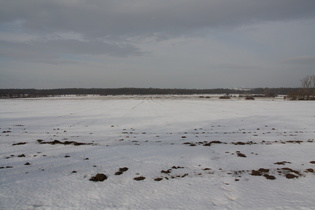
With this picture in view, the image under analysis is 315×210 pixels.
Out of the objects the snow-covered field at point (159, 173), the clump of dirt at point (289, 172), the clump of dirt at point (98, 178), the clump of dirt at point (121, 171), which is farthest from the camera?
the clump of dirt at point (121, 171)

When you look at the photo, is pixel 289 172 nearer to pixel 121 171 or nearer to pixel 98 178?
pixel 121 171

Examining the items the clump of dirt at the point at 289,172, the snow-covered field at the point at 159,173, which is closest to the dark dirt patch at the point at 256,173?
the snow-covered field at the point at 159,173

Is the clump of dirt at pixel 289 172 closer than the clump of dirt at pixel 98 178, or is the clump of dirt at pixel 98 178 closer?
the clump of dirt at pixel 98 178

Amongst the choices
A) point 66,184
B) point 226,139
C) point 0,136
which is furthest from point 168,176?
point 0,136

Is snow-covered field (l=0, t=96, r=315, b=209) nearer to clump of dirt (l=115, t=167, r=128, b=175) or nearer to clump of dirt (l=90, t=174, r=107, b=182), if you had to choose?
clump of dirt (l=115, t=167, r=128, b=175)

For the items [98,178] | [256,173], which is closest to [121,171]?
[98,178]

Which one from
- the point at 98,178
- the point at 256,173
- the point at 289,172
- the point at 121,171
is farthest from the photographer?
the point at 121,171

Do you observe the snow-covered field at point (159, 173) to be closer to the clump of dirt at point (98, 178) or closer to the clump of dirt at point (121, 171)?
the clump of dirt at point (121, 171)

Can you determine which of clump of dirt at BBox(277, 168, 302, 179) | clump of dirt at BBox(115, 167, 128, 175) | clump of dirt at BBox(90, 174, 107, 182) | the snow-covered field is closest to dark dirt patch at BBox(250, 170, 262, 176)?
the snow-covered field

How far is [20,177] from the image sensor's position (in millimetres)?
6566

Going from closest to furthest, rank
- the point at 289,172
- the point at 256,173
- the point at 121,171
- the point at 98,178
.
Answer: the point at 98,178 → the point at 256,173 → the point at 289,172 → the point at 121,171

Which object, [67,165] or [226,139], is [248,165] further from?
[67,165]

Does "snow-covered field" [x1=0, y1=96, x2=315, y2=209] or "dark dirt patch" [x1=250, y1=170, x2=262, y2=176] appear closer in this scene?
"snow-covered field" [x1=0, y1=96, x2=315, y2=209]

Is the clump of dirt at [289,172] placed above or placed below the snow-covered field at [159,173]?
above
